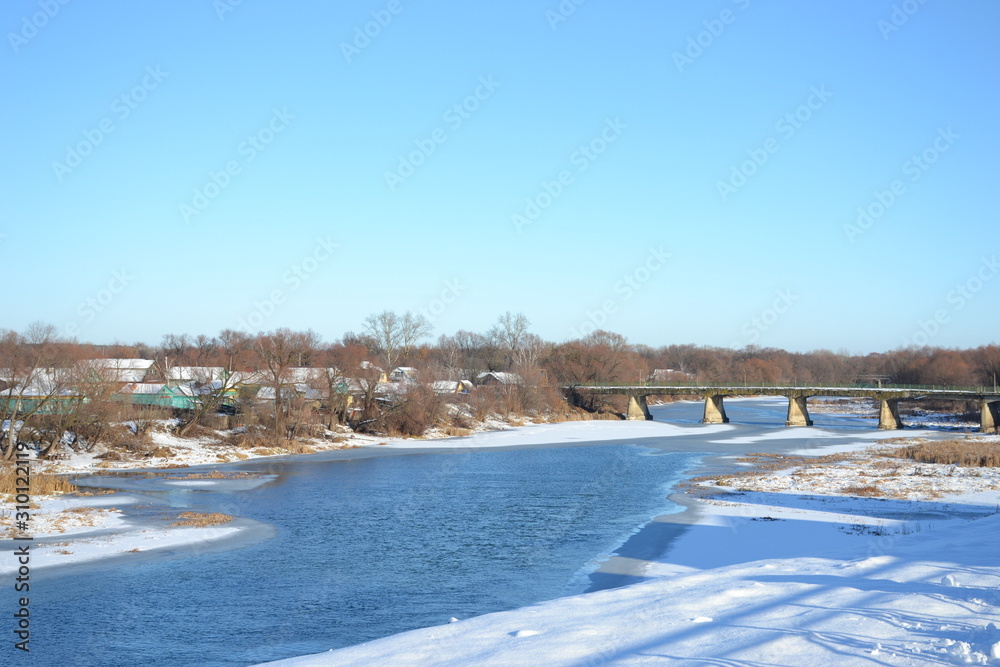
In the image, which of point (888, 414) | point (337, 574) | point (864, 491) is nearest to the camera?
point (337, 574)

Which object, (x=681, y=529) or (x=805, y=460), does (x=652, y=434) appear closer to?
(x=805, y=460)

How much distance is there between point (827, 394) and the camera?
87750 millimetres

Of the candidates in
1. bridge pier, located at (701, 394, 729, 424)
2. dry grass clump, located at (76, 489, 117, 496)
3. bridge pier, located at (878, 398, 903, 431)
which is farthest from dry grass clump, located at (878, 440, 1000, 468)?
dry grass clump, located at (76, 489, 117, 496)

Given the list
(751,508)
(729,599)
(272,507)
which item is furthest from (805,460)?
(729,599)

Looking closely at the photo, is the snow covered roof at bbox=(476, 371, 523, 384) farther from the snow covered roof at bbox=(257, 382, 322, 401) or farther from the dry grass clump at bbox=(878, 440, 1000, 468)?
the dry grass clump at bbox=(878, 440, 1000, 468)

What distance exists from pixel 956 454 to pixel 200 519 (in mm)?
40842

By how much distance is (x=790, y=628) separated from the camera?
11.6 m

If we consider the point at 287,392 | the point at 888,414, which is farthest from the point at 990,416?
the point at 287,392

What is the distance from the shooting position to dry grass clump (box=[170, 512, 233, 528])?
26641 millimetres

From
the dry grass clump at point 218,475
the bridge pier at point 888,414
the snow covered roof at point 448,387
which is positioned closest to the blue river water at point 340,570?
the dry grass clump at point 218,475

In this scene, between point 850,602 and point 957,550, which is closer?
point 850,602

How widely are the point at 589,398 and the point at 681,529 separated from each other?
79189mm

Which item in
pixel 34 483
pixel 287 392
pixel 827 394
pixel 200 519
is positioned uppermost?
pixel 287 392

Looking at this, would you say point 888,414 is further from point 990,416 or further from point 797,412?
point 797,412
